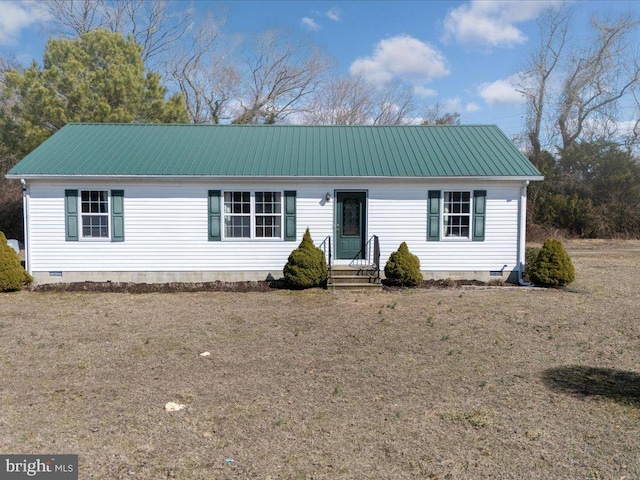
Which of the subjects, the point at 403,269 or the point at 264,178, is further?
the point at 264,178

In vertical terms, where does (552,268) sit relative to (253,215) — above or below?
below

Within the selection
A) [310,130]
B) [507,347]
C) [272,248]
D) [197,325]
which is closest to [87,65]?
[310,130]

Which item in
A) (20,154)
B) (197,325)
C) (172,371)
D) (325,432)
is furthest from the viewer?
(20,154)

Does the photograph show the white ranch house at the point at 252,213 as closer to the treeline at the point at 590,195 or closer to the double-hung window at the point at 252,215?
the double-hung window at the point at 252,215

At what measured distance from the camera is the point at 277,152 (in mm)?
13492

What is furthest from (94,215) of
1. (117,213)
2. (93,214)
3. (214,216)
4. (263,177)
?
(263,177)

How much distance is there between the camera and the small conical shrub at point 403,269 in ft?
39.7

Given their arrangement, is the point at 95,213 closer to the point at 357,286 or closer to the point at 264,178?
the point at 264,178

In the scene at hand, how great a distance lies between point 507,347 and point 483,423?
2858 mm

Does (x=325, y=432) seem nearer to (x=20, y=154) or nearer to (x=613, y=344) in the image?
(x=613, y=344)

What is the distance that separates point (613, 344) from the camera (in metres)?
7.29

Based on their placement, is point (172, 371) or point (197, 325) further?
point (197, 325)

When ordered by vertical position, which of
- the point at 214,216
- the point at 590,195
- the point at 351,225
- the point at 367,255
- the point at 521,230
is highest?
the point at 590,195

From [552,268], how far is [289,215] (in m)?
6.74
